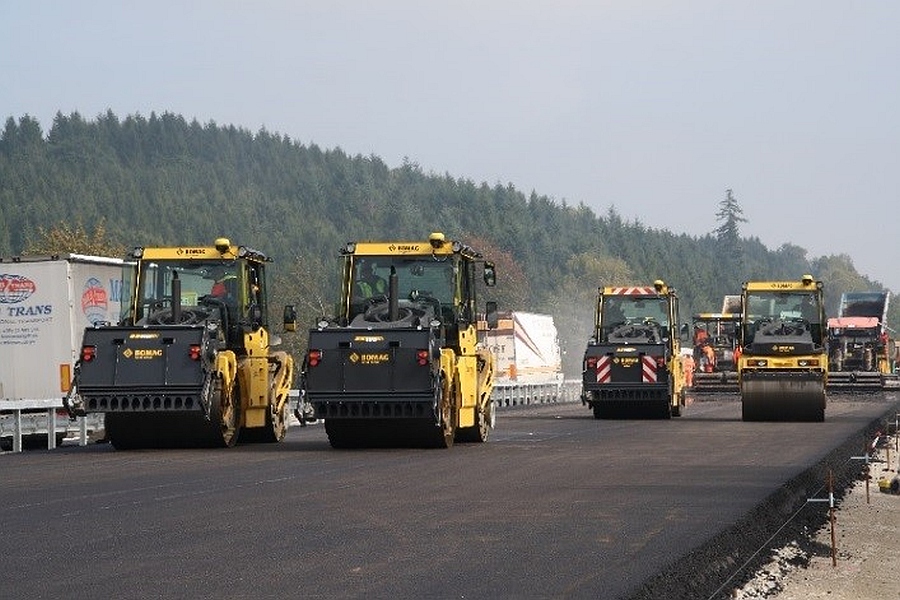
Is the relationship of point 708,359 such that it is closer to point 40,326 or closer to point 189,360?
point 40,326

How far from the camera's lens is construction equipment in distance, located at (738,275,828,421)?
37.2m

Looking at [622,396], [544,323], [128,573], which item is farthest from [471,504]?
[544,323]

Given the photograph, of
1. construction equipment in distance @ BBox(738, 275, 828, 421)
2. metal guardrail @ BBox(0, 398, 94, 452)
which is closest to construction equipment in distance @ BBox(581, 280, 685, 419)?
construction equipment in distance @ BBox(738, 275, 828, 421)

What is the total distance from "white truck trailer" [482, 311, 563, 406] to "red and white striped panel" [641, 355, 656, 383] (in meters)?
16.6

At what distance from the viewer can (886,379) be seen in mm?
63656

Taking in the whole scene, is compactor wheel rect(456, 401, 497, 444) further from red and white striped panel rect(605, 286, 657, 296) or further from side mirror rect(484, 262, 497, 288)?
red and white striped panel rect(605, 286, 657, 296)

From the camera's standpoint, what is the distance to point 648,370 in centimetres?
4028

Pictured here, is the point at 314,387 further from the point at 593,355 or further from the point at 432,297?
the point at 593,355

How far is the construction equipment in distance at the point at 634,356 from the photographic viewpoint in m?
40.3

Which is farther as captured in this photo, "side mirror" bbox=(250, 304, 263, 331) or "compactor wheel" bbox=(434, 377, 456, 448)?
"side mirror" bbox=(250, 304, 263, 331)

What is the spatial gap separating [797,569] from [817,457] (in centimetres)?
1133

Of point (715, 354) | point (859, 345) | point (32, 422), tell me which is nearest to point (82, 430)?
point (32, 422)

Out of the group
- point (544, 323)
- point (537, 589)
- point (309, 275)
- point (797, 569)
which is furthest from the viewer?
point (309, 275)

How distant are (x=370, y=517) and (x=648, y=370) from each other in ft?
85.9
